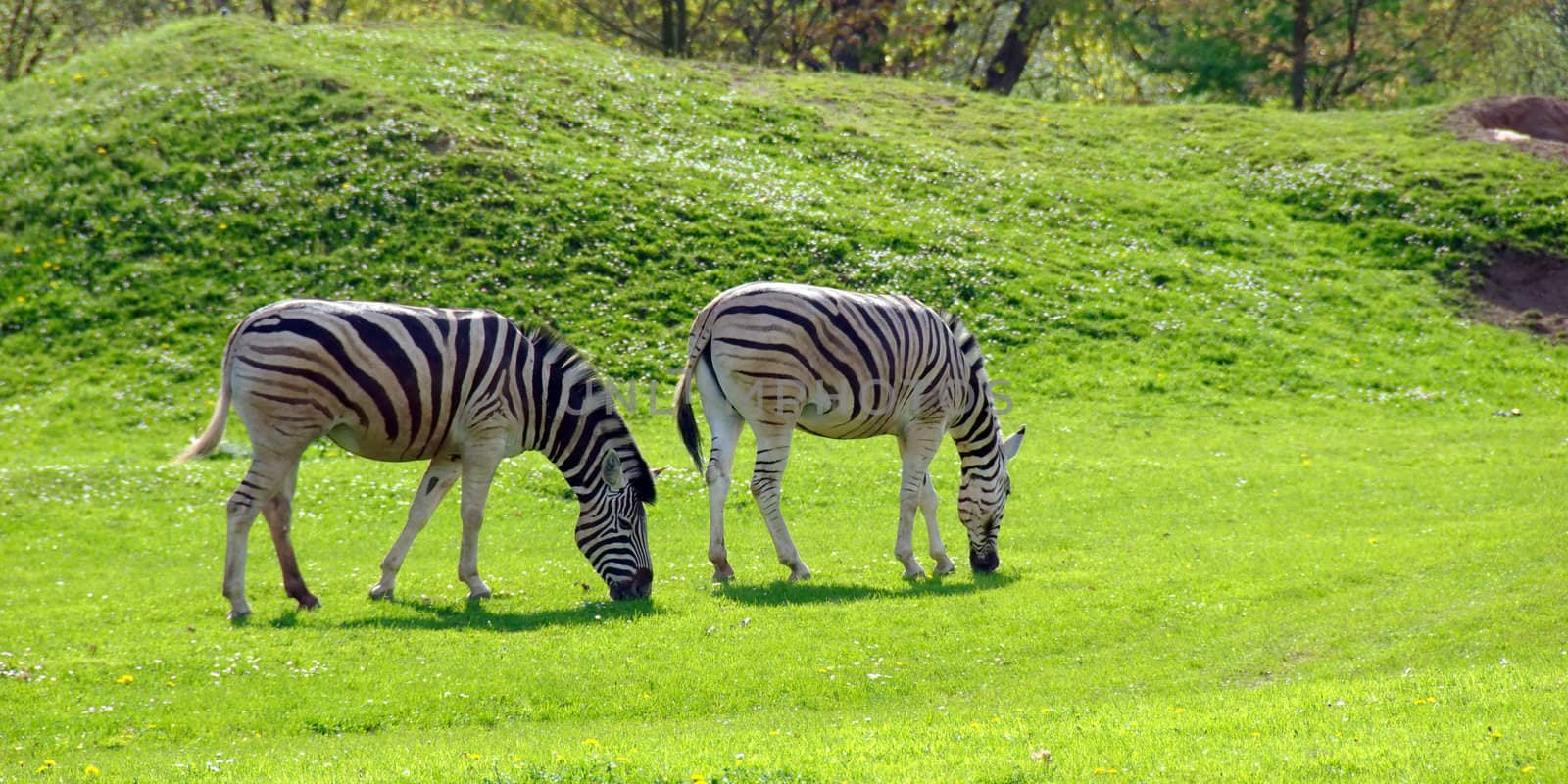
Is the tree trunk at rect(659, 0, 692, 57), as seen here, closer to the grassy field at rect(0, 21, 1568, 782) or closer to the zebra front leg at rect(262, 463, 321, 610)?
the grassy field at rect(0, 21, 1568, 782)

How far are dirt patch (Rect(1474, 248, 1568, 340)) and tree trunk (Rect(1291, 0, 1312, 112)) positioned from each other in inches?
706

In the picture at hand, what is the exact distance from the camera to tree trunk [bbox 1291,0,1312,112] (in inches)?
2056

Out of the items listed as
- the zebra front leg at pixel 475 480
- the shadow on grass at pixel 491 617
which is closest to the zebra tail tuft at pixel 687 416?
the shadow on grass at pixel 491 617

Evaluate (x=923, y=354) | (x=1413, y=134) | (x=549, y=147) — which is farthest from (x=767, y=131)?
(x=923, y=354)

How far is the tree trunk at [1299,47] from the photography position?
52.2 meters

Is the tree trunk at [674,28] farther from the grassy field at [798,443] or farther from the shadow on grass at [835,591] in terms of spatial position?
the shadow on grass at [835,591]

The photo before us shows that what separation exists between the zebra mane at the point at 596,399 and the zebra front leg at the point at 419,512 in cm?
157

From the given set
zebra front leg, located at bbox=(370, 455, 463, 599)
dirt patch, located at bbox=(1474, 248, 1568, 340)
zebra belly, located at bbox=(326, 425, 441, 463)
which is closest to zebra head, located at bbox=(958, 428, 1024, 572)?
zebra front leg, located at bbox=(370, 455, 463, 599)

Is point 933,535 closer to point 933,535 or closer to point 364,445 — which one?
point 933,535

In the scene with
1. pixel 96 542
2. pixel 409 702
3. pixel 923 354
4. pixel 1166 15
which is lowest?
pixel 96 542

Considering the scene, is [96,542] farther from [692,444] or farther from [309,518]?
[692,444]

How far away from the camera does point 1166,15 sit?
5794 cm

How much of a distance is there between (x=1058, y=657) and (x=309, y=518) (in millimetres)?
12699

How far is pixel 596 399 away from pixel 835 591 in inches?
135
